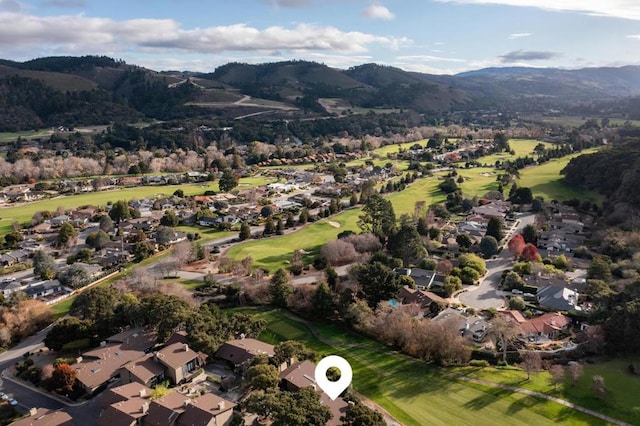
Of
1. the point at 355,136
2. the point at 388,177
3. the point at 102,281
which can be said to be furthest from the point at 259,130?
the point at 102,281

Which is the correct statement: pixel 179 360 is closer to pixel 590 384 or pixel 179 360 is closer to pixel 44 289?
pixel 44 289

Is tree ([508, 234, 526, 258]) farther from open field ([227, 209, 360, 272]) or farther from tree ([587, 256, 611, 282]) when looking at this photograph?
open field ([227, 209, 360, 272])

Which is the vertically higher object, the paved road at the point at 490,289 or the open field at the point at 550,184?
the open field at the point at 550,184

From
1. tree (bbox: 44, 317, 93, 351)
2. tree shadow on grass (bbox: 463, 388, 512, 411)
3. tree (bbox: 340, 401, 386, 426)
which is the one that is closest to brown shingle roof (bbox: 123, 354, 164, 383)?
tree (bbox: 44, 317, 93, 351)

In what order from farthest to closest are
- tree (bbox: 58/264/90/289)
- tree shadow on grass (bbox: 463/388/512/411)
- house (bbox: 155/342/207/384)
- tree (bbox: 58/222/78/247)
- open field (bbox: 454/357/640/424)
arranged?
1. tree (bbox: 58/222/78/247)
2. tree (bbox: 58/264/90/289)
3. house (bbox: 155/342/207/384)
4. tree shadow on grass (bbox: 463/388/512/411)
5. open field (bbox: 454/357/640/424)

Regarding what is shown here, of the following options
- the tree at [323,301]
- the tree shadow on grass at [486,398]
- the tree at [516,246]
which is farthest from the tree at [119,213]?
the tree shadow on grass at [486,398]

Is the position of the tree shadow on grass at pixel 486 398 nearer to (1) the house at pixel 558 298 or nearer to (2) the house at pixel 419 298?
(2) the house at pixel 419 298

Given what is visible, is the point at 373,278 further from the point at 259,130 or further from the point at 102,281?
the point at 259,130
